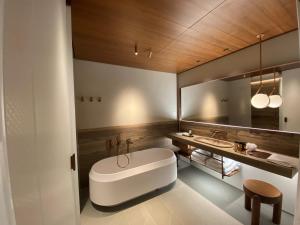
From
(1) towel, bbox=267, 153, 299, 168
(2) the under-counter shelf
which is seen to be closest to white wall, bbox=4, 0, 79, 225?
(1) towel, bbox=267, 153, 299, 168

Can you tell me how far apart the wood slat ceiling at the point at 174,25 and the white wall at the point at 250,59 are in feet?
0.36

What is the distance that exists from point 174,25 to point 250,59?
4.61 feet

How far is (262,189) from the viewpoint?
171cm

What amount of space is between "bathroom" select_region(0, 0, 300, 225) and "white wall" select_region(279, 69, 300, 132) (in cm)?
1

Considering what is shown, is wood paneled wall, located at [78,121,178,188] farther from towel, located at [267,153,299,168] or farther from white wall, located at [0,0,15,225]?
white wall, located at [0,0,15,225]

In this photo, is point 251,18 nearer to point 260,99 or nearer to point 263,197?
point 260,99

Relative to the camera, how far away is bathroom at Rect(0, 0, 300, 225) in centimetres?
44

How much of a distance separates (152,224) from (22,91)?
208 cm

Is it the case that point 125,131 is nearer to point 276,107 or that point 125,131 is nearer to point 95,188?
point 95,188

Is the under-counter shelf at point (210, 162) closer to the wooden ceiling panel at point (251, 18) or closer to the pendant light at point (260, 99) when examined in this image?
the pendant light at point (260, 99)

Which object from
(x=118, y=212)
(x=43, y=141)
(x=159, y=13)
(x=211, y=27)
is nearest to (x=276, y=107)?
(x=211, y=27)

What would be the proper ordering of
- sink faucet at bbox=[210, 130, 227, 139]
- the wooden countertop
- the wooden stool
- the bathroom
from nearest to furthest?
the bathroom < the wooden countertop < the wooden stool < sink faucet at bbox=[210, 130, 227, 139]

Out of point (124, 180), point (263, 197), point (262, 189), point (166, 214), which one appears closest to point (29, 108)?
point (124, 180)

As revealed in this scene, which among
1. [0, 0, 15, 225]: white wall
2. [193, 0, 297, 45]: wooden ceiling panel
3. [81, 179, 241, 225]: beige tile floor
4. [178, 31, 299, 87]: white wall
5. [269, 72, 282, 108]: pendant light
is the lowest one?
[81, 179, 241, 225]: beige tile floor
